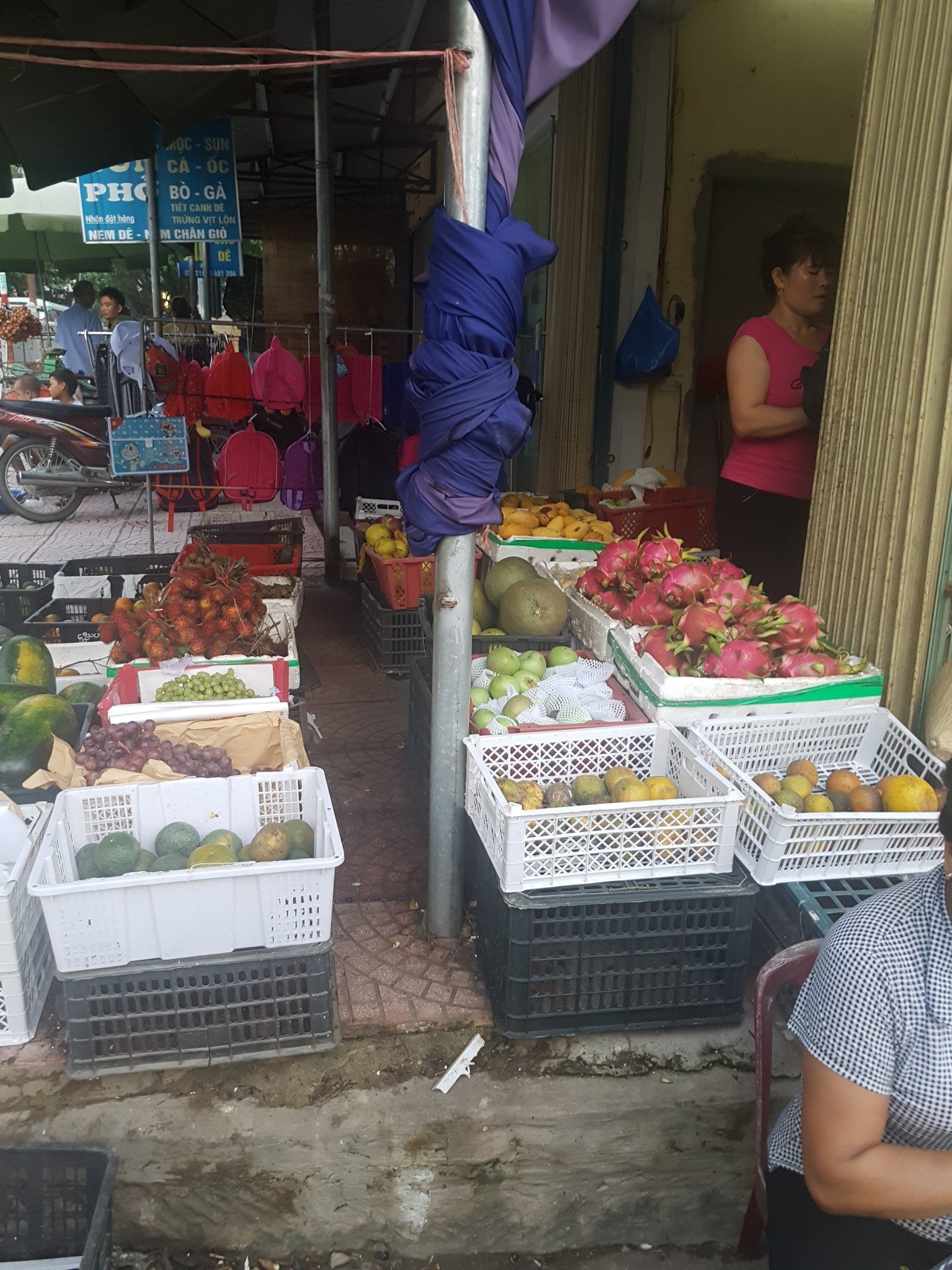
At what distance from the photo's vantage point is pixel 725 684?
3033mm

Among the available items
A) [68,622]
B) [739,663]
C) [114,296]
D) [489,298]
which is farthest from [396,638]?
[114,296]

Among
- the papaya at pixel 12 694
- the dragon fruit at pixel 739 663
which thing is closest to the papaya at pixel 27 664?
the papaya at pixel 12 694

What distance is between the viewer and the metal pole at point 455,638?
2.26 metres

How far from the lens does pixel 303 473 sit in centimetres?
786

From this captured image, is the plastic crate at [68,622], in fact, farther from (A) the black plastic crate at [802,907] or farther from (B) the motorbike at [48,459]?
(B) the motorbike at [48,459]

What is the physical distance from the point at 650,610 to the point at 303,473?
16.6 feet

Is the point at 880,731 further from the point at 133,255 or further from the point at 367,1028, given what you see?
the point at 133,255

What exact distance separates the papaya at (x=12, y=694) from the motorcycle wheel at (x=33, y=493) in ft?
24.9

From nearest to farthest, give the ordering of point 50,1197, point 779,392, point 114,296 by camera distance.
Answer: point 50,1197 → point 779,392 → point 114,296

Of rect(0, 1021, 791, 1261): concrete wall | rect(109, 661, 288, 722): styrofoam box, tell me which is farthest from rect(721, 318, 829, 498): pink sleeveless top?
rect(0, 1021, 791, 1261): concrete wall

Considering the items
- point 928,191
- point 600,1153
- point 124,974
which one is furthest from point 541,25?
point 600,1153

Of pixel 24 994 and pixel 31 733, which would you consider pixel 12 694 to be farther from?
pixel 24 994

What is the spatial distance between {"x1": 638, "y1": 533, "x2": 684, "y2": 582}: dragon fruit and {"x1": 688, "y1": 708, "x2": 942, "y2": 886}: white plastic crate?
80 centimetres

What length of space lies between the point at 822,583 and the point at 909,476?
2.03 ft
